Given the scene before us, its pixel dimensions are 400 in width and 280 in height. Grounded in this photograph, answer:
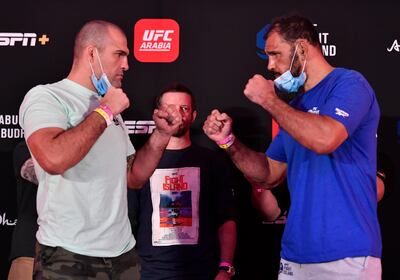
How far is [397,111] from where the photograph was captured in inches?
138

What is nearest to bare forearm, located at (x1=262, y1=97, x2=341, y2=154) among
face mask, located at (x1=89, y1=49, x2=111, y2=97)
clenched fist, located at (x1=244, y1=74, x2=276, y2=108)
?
clenched fist, located at (x1=244, y1=74, x2=276, y2=108)

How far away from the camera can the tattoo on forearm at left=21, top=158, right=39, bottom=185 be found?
3.11 m

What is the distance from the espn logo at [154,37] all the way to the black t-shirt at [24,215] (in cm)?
77

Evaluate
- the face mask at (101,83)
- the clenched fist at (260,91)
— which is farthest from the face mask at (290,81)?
the face mask at (101,83)

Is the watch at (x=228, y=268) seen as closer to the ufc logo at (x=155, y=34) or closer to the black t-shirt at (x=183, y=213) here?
the black t-shirt at (x=183, y=213)

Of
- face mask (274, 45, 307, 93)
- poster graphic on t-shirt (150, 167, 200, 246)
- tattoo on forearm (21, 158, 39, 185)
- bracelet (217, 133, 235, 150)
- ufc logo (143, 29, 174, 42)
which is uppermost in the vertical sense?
ufc logo (143, 29, 174, 42)

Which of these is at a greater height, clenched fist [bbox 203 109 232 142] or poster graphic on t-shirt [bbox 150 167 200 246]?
clenched fist [bbox 203 109 232 142]

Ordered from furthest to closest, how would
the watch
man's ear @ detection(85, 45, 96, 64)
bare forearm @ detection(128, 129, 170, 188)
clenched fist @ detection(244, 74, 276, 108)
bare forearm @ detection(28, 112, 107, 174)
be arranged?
1. the watch
2. bare forearm @ detection(128, 129, 170, 188)
3. man's ear @ detection(85, 45, 96, 64)
4. clenched fist @ detection(244, 74, 276, 108)
5. bare forearm @ detection(28, 112, 107, 174)

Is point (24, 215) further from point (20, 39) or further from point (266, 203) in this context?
point (266, 203)

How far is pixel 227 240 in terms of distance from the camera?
3.34 meters

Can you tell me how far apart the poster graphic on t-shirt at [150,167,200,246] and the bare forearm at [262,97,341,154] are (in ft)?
3.60

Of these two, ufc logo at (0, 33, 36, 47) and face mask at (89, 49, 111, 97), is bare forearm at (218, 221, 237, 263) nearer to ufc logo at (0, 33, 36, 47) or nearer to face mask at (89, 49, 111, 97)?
face mask at (89, 49, 111, 97)

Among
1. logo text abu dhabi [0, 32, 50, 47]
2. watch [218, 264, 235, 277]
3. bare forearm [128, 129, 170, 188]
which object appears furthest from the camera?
logo text abu dhabi [0, 32, 50, 47]

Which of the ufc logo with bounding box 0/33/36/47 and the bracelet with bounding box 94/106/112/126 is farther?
the ufc logo with bounding box 0/33/36/47
